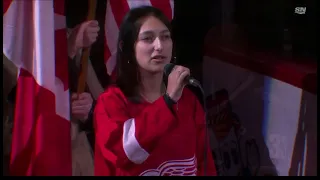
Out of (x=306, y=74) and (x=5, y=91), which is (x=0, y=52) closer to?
(x=5, y=91)

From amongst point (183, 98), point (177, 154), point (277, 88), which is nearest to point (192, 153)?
point (177, 154)

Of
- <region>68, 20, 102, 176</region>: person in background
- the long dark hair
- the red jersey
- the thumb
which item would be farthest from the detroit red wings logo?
the thumb

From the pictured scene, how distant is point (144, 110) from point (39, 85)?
1.66ft

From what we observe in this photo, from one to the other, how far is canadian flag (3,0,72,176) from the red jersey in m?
0.18

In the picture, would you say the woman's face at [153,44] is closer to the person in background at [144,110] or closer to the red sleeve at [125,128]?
the person in background at [144,110]

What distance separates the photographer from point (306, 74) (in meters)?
2.45

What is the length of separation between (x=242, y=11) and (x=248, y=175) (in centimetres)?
81

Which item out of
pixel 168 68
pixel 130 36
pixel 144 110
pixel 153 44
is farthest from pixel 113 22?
pixel 144 110

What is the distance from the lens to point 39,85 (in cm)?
239

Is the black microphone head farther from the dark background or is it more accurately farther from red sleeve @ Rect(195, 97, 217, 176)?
red sleeve @ Rect(195, 97, 217, 176)

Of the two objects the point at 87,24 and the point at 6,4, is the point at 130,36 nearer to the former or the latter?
the point at 87,24

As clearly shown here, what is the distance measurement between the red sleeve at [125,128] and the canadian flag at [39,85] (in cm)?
17

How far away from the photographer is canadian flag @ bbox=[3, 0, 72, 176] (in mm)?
2373

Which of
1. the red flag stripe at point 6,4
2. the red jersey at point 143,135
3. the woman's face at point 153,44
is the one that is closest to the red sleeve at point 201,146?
the red jersey at point 143,135
